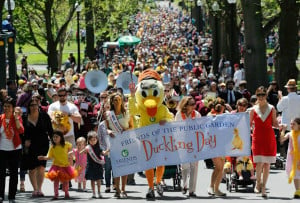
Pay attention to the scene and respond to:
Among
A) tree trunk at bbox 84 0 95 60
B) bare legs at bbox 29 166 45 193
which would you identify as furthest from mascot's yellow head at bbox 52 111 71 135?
tree trunk at bbox 84 0 95 60

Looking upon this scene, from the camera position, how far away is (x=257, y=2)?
33375mm

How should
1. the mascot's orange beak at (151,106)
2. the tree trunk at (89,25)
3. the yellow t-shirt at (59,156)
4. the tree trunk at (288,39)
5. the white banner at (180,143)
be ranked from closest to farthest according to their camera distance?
1. the mascot's orange beak at (151,106)
2. the yellow t-shirt at (59,156)
3. the white banner at (180,143)
4. the tree trunk at (288,39)
5. the tree trunk at (89,25)

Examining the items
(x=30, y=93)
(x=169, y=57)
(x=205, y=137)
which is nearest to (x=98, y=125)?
(x=205, y=137)

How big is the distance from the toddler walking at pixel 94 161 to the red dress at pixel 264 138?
2.48m

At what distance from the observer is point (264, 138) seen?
17.7 m

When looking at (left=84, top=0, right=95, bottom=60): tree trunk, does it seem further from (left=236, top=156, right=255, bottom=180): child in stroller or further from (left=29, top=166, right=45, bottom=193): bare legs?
(left=29, top=166, right=45, bottom=193): bare legs

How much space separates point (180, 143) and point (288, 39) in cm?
1642

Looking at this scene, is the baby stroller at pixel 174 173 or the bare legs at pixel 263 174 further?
the baby stroller at pixel 174 173

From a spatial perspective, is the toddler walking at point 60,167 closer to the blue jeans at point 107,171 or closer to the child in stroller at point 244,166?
the blue jeans at point 107,171

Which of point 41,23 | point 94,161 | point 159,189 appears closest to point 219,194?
point 159,189

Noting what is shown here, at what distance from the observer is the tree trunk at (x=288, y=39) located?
33312mm

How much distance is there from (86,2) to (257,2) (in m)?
17.5

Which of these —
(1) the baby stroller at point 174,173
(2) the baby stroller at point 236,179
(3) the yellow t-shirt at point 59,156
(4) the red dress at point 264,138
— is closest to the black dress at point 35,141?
(3) the yellow t-shirt at point 59,156

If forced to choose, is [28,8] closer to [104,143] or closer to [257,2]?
[257,2]
